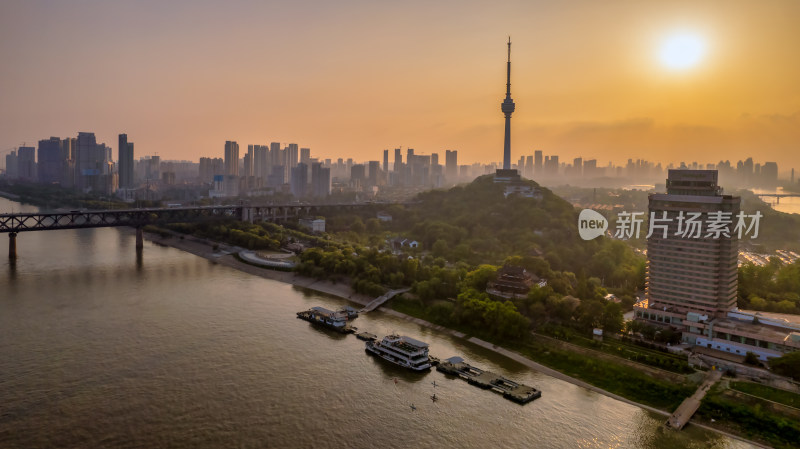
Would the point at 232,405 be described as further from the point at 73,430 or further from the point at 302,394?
the point at 73,430

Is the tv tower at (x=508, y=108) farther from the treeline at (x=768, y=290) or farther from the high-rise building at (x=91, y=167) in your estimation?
the high-rise building at (x=91, y=167)

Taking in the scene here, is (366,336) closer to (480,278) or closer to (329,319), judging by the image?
(329,319)

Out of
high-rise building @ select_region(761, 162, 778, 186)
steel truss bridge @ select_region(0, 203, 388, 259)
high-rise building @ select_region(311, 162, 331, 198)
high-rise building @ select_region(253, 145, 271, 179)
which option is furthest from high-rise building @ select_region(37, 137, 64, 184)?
high-rise building @ select_region(761, 162, 778, 186)

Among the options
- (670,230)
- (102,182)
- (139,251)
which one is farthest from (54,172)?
(670,230)

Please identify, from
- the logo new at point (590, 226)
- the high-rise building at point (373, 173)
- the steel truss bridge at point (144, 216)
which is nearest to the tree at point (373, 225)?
the steel truss bridge at point (144, 216)

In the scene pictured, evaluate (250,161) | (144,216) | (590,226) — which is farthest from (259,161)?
(590,226)
